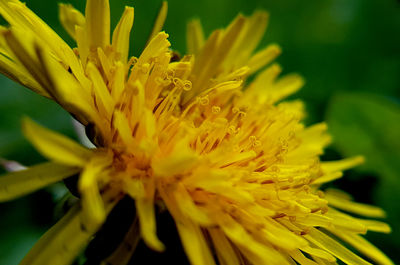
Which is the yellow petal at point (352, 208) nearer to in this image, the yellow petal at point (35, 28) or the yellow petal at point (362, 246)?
the yellow petal at point (362, 246)

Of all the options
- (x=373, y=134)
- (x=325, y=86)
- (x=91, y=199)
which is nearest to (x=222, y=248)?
(x=91, y=199)

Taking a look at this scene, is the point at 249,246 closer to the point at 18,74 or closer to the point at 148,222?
the point at 148,222

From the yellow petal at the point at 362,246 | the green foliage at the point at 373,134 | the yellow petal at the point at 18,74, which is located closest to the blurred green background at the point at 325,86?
the green foliage at the point at 373,134

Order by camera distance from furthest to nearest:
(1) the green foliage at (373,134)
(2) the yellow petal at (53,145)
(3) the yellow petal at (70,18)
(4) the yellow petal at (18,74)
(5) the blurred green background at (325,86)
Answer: (1) the green foliage at (373,134) < (5) the blurred green background at (325,86) < (3) the yellow petal at (70,18) < (4) the yellow petal at (18,74) < (2) the yellow petal at (53,145)

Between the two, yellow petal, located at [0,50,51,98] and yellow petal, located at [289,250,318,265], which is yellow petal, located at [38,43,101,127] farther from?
yellow petal, located at [289,250,318,265]

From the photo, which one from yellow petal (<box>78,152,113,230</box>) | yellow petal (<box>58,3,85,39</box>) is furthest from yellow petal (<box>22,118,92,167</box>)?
yellow petal (<box>58,3,85,39</box>)

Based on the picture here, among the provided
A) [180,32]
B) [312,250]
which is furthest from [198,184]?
[180,32]
